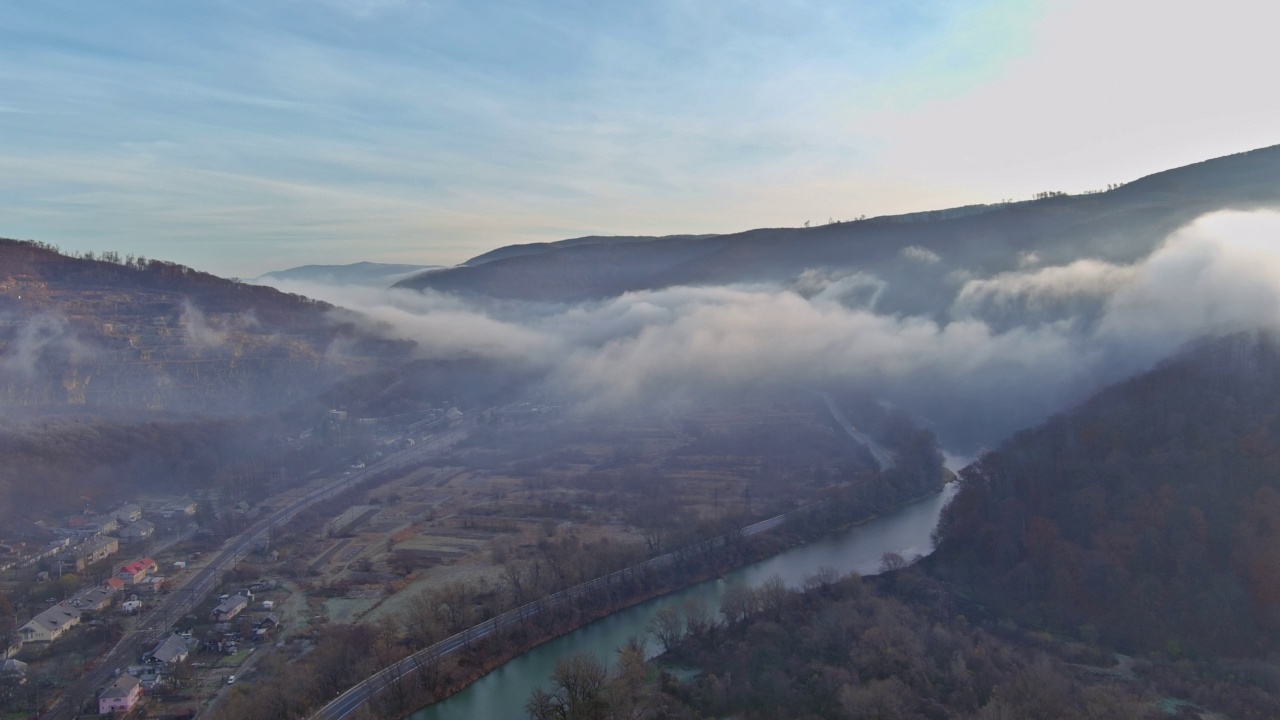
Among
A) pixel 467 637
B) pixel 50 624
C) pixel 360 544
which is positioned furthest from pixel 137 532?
pixel 467 637

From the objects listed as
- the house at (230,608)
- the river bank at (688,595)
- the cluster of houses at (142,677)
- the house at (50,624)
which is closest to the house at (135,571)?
the house at (50,624)

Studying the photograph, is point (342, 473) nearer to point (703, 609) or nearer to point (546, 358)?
point (703, 609)

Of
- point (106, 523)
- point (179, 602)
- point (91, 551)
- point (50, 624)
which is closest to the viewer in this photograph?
point (50, 624)

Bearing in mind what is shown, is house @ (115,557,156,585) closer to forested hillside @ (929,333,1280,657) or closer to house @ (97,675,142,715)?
house @ (97,675,142,715)

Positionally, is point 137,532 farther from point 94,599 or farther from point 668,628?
point 668,628

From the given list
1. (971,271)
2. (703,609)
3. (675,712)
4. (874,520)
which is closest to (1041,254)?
(971,271)

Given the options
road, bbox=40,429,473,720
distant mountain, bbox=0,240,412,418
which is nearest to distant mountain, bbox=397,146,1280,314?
distant mountain, bbox=0,240,412,418
